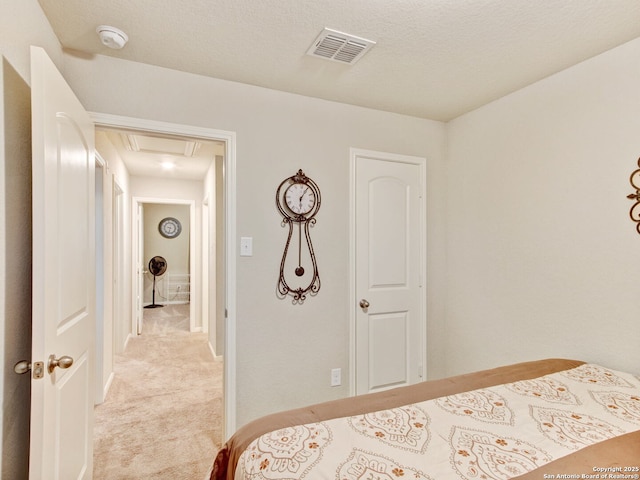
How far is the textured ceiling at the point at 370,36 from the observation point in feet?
4.98

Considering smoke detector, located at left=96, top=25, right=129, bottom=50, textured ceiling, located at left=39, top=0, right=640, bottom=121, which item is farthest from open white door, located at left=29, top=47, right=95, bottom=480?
textured ceiling, located at left=39, top=0, right=640, bottom=121

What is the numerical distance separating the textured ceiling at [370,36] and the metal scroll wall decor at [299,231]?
0.67 m

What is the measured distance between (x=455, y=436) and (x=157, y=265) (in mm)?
7509

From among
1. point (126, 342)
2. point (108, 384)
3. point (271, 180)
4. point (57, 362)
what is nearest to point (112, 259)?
point (108, 384)

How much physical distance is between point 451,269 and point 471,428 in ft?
6.17

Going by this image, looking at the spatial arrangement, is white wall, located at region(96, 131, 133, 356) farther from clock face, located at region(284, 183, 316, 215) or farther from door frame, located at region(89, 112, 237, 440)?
clock face, located at region(284, 183, 316, 215)

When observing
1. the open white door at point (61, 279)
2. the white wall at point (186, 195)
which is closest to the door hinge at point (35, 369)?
the open white door at point (61, 279)

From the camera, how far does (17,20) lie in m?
1.27

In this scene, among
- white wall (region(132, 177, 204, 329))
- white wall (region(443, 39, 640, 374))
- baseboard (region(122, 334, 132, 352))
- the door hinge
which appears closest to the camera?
the door hinge

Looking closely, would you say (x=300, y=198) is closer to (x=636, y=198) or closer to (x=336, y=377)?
(x=336, y=377)

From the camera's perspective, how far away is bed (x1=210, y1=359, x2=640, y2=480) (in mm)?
963

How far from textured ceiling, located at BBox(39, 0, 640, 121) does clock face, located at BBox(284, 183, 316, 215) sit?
671 mm

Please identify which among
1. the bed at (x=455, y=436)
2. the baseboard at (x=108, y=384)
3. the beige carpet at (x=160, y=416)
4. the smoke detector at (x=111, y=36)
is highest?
the smoke detector at (x=111, y=36)

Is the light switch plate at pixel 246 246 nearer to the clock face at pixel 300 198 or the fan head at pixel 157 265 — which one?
the clock face at pixel 300 198
